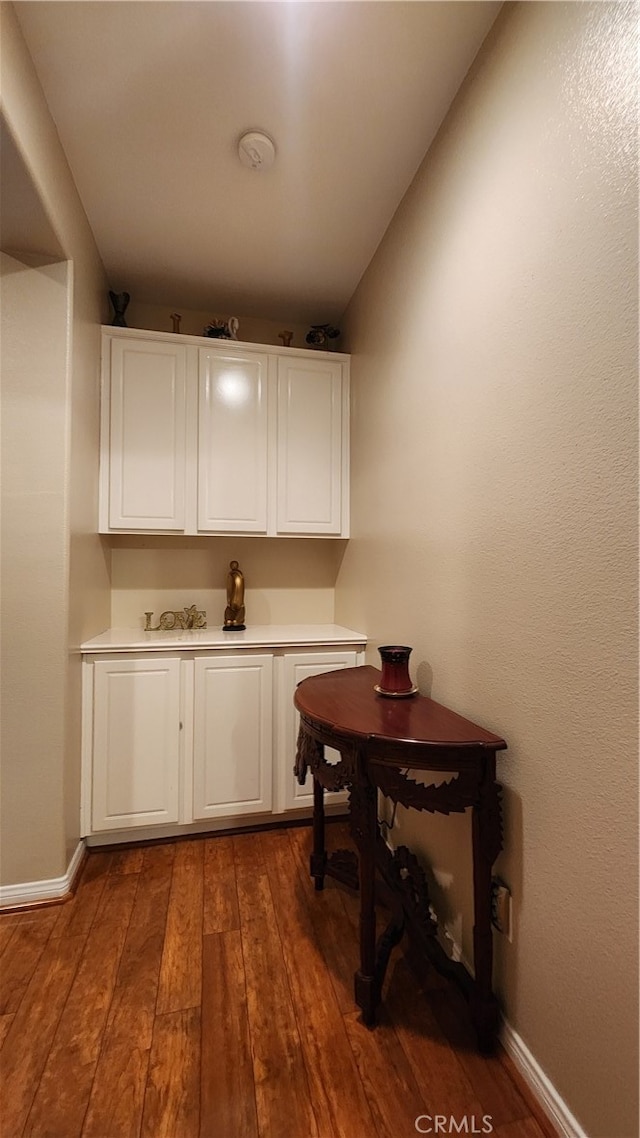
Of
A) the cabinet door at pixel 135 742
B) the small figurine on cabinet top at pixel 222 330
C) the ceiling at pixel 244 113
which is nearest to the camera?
the ceiling at pixel 244 113

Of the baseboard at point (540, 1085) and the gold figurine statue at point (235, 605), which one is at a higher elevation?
the gold figurine statue at point (235, 605)

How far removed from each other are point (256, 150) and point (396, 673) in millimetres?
1854

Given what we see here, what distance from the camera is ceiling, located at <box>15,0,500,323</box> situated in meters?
1.22

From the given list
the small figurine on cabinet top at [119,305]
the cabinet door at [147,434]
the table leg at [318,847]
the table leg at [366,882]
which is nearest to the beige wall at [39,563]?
the cabinet door at [147,434]

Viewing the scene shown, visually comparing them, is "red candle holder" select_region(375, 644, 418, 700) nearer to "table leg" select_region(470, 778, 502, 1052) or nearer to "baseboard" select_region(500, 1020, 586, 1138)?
"table leg" select_region(470, 778, 502, 1052)

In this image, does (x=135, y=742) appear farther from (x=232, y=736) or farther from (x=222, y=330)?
(x=222, y=330)

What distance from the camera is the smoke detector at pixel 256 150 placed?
1.54 metres

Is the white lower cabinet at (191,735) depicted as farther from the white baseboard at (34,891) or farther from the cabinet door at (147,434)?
the cabinet door at (147,434)

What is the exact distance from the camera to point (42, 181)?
1.39 meters

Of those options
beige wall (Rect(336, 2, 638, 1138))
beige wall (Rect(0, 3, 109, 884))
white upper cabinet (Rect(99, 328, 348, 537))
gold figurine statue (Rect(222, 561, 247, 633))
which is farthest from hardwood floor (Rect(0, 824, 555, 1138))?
white upper cabinet (Rect(99, 328, 348, 537))

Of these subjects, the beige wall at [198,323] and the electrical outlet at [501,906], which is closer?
the electrical outlet at [501,906]

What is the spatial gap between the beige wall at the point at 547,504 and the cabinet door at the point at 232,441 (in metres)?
1.05

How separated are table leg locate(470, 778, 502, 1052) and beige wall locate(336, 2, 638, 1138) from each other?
5 centimetres

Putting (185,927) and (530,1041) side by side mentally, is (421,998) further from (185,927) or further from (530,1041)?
(185,927)
